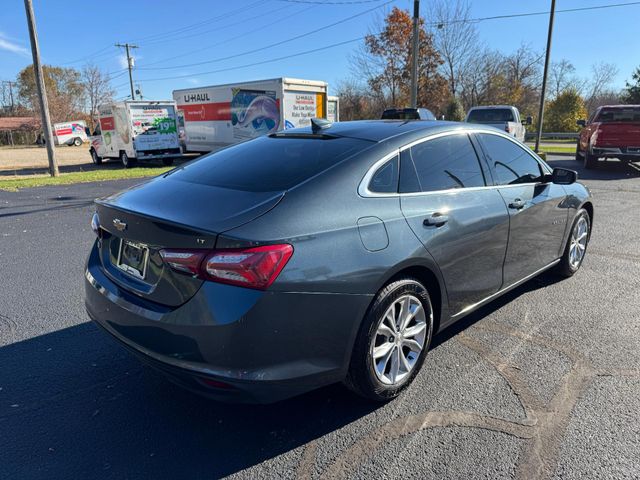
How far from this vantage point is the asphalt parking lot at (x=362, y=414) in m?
2.27

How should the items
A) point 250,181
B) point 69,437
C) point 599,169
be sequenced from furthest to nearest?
point 599,169 < point 250,181 < point 69,437

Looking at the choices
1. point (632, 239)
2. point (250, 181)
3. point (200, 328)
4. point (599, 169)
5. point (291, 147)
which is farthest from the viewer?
point (599, 169)

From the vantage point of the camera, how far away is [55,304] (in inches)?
163

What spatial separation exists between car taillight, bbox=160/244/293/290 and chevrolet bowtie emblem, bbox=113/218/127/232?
1.98 ft

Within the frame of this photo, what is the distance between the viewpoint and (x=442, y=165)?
10.5ft

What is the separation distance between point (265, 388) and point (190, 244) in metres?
0.77

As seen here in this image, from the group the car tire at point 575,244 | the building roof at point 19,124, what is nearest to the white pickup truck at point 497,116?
the car tire at point 575,244

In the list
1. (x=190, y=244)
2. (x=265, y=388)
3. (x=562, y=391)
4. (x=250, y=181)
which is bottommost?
(x=562, y=391)

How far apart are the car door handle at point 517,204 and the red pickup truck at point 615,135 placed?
42.8 ft

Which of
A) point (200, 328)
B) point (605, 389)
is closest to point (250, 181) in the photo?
point (200, 328)

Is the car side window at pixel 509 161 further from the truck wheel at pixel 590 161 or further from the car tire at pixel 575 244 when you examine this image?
the truck wheel at pixel 590 161

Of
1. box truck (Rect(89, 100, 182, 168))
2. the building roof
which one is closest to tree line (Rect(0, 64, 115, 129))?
the building roof

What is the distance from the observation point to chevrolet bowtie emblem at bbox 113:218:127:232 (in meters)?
2.53

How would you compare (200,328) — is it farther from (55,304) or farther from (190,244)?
(55,304)
